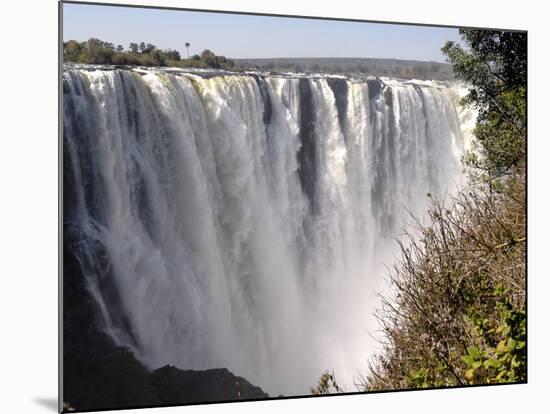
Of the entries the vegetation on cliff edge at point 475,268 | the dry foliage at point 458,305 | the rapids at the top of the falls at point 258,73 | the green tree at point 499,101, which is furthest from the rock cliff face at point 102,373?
the green tree at point 499,101

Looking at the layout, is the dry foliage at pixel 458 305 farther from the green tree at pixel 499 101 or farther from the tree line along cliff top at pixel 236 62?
the tree line along cliff top at pixel 236 62

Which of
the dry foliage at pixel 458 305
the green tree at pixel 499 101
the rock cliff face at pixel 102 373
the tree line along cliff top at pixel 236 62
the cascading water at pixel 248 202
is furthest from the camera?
the green tree at pixel 499 101

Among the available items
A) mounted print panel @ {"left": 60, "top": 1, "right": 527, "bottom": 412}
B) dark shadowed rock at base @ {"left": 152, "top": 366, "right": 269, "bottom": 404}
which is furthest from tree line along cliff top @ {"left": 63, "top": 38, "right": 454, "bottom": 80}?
dark shadowed rock at base @ {"left": 152, "top": 366, "right": 269, "bottom": 404}

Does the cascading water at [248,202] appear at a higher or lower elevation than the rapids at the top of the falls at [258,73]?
lower

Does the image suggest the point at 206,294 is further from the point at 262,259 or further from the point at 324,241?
the point at 324,241

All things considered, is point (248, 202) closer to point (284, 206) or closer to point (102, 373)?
point (284, 206)
